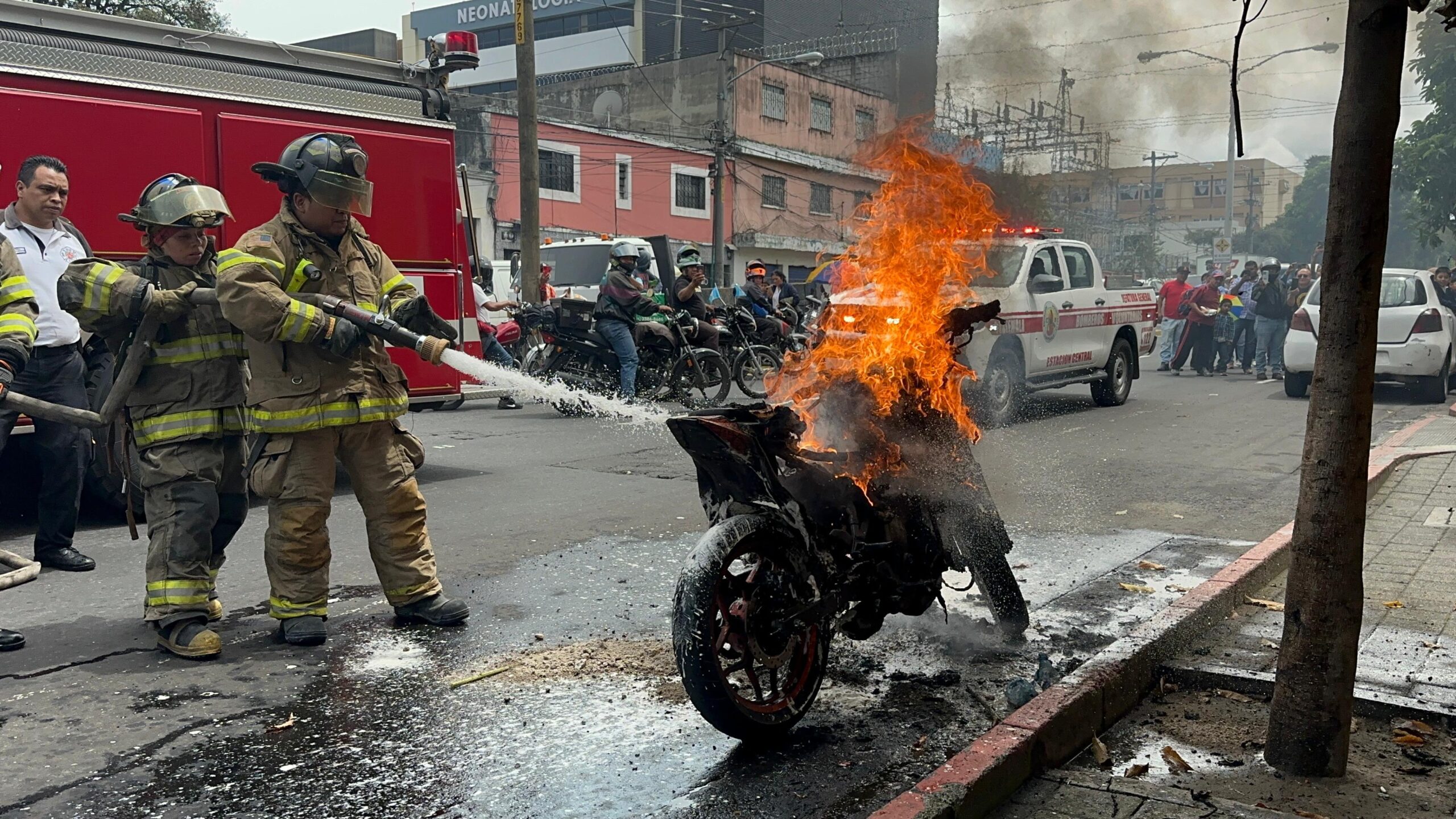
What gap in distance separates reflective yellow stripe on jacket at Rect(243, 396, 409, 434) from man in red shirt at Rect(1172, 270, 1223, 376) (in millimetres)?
17487

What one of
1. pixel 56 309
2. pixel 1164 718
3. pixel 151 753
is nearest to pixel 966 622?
pixel 1164 718

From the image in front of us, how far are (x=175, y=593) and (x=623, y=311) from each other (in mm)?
8780

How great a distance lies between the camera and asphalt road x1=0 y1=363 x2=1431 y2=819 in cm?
346

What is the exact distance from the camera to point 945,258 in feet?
15.0

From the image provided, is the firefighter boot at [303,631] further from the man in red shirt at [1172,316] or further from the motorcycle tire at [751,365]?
the man in red shirt at [1172,316]

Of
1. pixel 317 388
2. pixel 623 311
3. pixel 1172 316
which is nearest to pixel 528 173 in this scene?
pixel 623 311

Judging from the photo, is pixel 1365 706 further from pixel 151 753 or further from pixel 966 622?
pixel 151 753

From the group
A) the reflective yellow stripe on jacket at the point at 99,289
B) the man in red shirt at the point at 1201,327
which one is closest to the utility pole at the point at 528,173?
the man in red shirt at the point at 1201,327

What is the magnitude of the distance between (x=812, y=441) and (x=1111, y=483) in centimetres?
564

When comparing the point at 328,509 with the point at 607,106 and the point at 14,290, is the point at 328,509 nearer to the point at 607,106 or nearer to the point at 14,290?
the point at 14,290

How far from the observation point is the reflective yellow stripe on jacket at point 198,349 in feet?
16.0

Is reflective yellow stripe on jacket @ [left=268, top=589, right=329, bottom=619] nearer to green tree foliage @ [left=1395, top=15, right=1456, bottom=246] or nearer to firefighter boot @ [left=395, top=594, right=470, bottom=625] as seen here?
firefighter boot @ [left=395, top=594, right=470, bottom=625]

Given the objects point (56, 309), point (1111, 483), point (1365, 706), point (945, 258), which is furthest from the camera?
point (1111, 483)

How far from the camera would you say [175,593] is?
472cm
